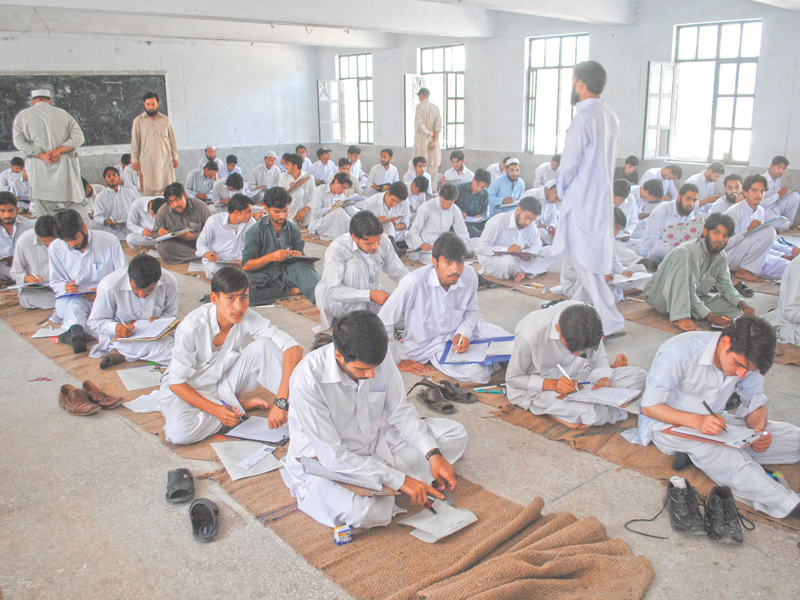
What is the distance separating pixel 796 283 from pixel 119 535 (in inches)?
184

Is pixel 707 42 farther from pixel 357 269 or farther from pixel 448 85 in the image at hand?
pixel 357 269

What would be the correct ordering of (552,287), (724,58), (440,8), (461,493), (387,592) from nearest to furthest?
(387,592) → (461,493) → (552,287) → (724,58) → (440,8)

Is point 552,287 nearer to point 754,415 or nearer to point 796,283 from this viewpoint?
point 796,283

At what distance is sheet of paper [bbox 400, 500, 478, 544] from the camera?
8.85 feet

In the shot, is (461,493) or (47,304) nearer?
(461,493)

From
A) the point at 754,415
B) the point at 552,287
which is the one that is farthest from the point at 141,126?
the point at 754,415

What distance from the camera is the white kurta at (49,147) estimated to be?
6.73 meters

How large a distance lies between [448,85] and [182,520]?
478 inches

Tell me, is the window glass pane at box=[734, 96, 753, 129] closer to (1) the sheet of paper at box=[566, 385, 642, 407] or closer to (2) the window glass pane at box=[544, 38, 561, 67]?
(2) the window glass pane at box=[544, 38, 561, 67]

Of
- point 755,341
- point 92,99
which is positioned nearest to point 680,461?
point 755,341

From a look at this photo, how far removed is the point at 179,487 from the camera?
9.98ft

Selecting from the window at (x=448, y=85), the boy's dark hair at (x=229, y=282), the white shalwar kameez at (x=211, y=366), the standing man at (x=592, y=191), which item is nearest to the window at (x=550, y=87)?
the window at (x=448, y=85)

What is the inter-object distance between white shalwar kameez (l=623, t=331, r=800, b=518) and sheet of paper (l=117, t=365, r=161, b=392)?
301 cm

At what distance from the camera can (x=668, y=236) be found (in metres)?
→ 7.01
